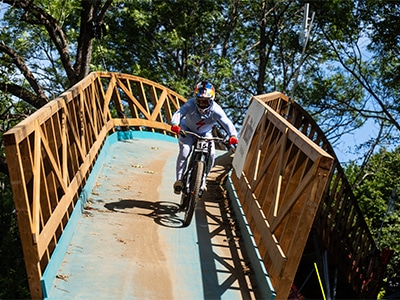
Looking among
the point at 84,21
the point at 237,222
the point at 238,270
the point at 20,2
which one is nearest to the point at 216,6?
the point at 84,21

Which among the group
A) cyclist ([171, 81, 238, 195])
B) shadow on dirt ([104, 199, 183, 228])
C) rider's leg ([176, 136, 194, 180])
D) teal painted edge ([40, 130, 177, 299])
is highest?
cyclist ([171, 81, 238, 195])

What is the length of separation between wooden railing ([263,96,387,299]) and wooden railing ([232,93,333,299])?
407 centimetres

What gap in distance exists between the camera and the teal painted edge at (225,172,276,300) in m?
5.43

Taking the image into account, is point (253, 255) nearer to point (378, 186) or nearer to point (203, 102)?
point (203, 102)

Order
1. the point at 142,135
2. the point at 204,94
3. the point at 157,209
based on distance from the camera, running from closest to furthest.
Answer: the point at 204,94 < the point at 157,209 < the point at 142,135

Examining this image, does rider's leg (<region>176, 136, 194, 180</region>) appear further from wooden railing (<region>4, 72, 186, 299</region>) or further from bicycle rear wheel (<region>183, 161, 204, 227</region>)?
wooden railing (<region>4, 72, 186, 299</region>)

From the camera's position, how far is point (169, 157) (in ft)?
39.4

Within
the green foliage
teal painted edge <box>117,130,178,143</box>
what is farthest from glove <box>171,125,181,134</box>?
the green foliage

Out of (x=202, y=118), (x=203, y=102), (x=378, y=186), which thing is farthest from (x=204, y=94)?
(x=378, y=186)

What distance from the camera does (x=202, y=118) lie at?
751 centimetres

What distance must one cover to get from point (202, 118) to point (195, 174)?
0.90m

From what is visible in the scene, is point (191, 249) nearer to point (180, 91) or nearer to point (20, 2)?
point (20, 2)

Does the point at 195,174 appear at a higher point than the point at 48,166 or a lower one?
lower

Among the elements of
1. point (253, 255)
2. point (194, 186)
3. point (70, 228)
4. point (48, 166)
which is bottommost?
point (253, 255)
